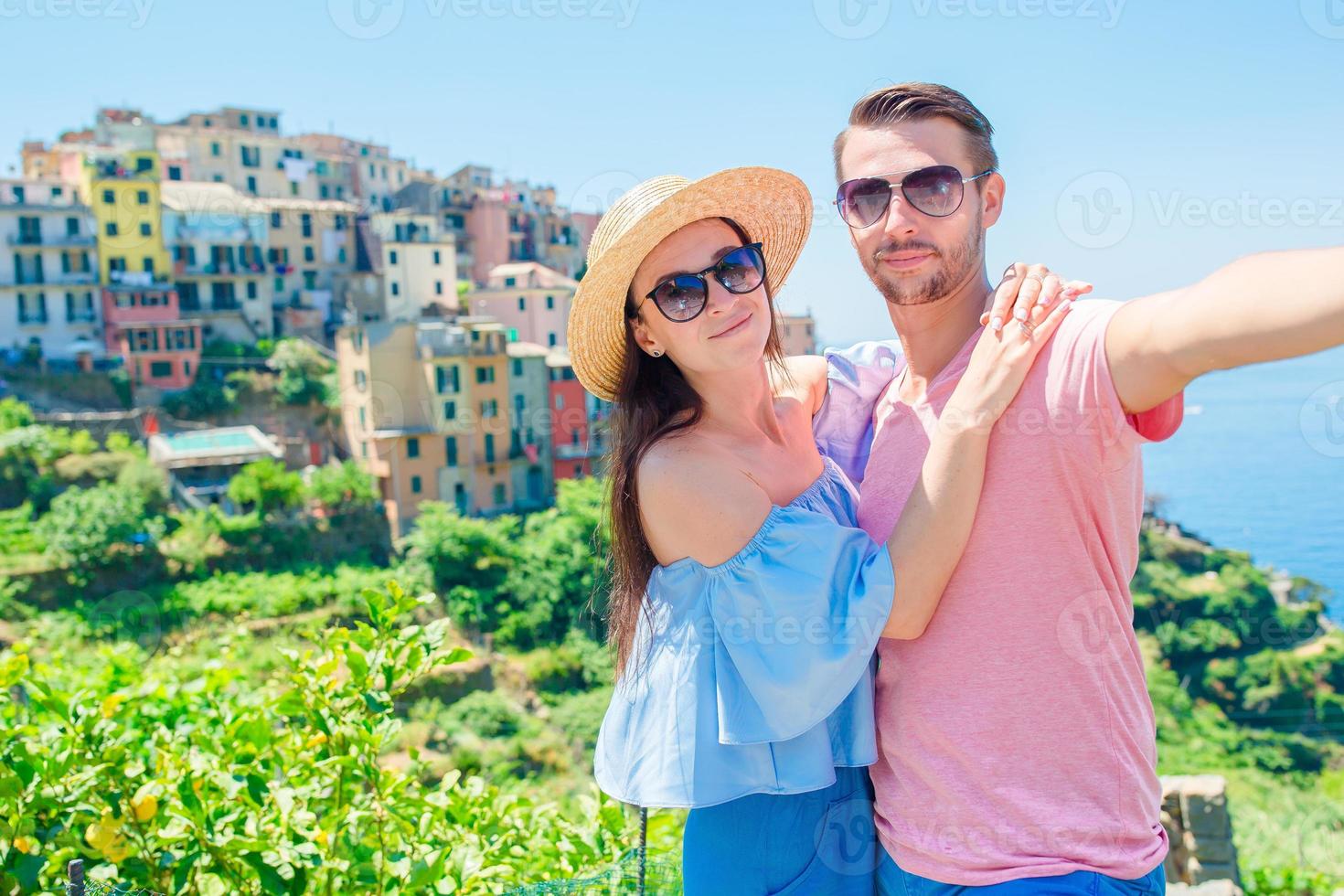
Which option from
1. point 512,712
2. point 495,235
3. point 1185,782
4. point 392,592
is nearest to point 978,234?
point 392,592

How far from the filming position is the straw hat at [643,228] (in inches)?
76.9

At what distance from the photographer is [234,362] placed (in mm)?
28000

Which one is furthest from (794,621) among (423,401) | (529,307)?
(529,307)

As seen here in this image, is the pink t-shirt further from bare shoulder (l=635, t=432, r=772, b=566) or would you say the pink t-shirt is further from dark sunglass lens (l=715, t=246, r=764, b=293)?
dark sunglass lens (l=715, t=246, r=764, b=293)

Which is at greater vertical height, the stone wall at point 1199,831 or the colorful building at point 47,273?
the colorful building at point 47,273

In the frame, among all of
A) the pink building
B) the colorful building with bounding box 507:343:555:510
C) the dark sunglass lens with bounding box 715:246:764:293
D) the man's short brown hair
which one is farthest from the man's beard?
the pink building

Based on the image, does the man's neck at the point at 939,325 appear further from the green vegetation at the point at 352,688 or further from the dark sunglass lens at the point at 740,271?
the green vegetation at the point at 352,688

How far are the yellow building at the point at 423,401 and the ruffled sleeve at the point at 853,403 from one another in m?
23.0

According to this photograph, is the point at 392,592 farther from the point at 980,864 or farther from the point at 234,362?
the point at 234,362

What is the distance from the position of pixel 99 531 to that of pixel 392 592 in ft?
68.4

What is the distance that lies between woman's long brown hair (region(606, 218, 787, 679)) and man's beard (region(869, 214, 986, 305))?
328mm

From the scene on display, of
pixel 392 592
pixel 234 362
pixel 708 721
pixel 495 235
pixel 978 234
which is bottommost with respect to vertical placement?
pixel 708 721

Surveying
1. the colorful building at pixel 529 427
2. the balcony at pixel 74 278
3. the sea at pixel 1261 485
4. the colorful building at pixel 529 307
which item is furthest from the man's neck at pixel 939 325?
the balcony at pixel 74 278

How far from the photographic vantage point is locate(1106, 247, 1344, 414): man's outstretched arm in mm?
1153
